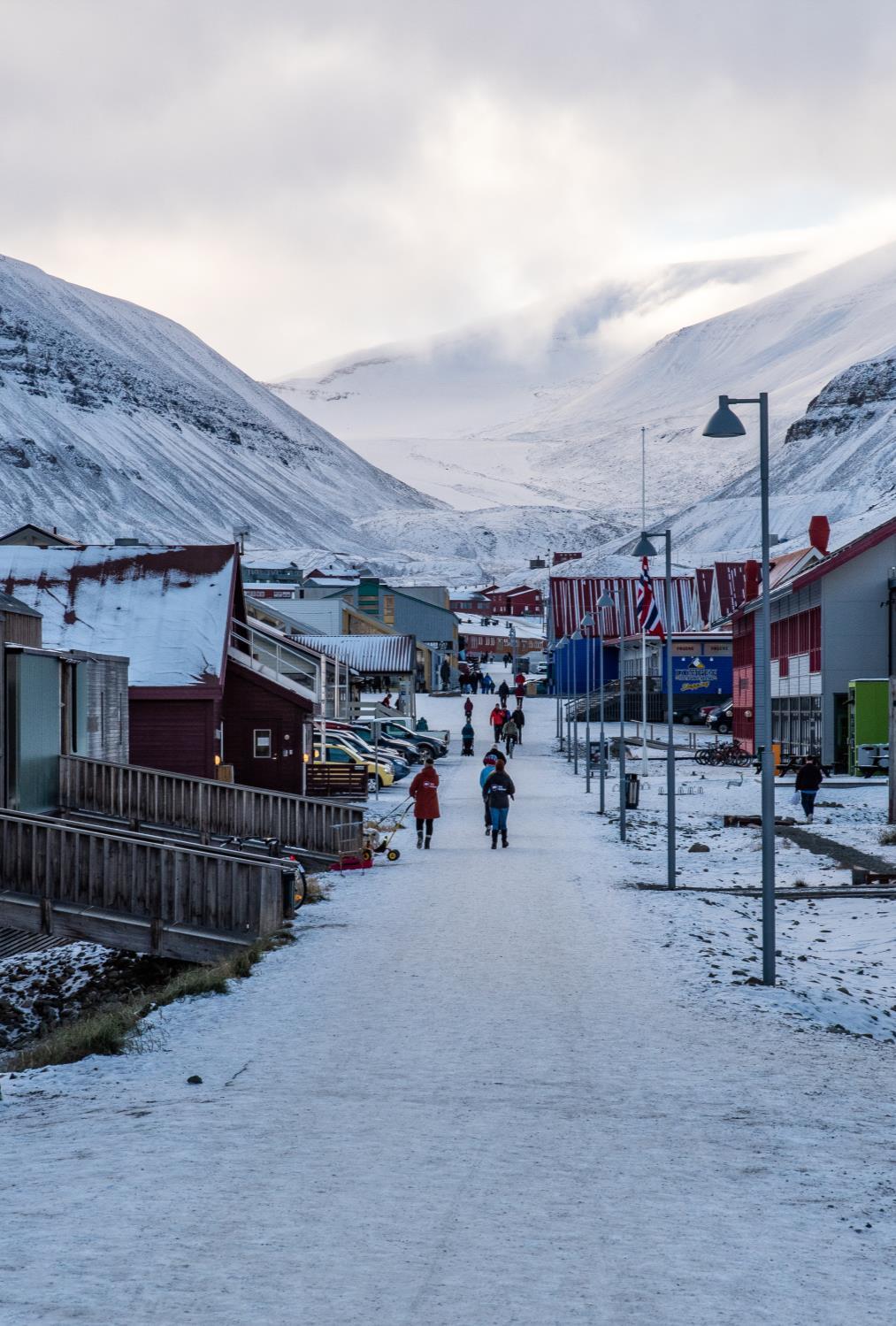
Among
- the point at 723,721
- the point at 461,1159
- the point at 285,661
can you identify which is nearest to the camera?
the point at 461,1159

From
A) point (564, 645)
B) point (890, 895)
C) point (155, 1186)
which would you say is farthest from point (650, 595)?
point (564, 645)

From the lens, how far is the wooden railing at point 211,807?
995 inches

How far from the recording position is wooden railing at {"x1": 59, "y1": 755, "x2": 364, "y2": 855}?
82.9ft

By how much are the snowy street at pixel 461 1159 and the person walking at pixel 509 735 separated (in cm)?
4738

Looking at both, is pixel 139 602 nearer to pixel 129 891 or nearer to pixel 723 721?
pixel 129 891

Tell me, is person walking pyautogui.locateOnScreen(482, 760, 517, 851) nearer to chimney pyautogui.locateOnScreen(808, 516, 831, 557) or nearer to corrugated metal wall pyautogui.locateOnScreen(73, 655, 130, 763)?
corrugated metal wall pyautogui.locateOnScreen(73, 655, 130, 763)

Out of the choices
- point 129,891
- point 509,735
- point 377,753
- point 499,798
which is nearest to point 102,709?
point 499,798

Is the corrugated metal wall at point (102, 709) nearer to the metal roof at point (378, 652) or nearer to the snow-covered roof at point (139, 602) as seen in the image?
the snow-covered roof at point (139, 602)

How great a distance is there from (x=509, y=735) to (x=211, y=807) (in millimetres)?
38693

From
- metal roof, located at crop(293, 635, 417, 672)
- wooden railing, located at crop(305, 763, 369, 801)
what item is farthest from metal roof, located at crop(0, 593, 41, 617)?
metal roof, located at crop(293, 635, 417, 672)

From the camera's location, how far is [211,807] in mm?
25906

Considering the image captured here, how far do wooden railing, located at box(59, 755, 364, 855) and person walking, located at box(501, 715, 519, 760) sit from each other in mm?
35786

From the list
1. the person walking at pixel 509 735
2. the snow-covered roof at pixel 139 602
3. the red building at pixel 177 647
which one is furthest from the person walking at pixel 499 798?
the person walking at pixel 509 735

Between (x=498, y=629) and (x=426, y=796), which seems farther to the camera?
(x=498, y=629)
